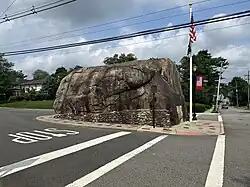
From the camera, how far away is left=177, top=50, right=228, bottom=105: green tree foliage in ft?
236

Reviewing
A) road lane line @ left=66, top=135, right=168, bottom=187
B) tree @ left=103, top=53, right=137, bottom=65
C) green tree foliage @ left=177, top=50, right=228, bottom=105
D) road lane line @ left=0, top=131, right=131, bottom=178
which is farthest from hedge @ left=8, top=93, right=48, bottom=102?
road lane line @ left=66, top=135, right=168, bottom=187

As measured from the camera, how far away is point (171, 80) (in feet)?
73.6

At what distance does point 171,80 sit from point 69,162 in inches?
563

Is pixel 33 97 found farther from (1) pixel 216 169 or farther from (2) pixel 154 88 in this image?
(1) pixel 216 169

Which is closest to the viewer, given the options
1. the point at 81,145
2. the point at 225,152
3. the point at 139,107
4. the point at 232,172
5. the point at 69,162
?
the point at 232,172

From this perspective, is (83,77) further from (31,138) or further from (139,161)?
(139,161)

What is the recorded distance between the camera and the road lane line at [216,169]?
7079 mm

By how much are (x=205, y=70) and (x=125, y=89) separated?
6443cm

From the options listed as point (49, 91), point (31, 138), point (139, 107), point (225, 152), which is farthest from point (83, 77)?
point (49, 91)

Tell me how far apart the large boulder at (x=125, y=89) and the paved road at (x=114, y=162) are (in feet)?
22.4

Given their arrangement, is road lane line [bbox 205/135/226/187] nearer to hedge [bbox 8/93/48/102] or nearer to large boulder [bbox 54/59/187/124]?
large boulder [bbox 54/59/187/124]

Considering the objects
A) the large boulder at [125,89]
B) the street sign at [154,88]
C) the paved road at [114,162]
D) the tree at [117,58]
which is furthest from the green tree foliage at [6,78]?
the paved road at [114,162]

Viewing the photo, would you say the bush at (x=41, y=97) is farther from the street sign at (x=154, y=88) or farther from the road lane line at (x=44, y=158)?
the road lane line at (x=44, y=158)

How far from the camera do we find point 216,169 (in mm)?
8328
